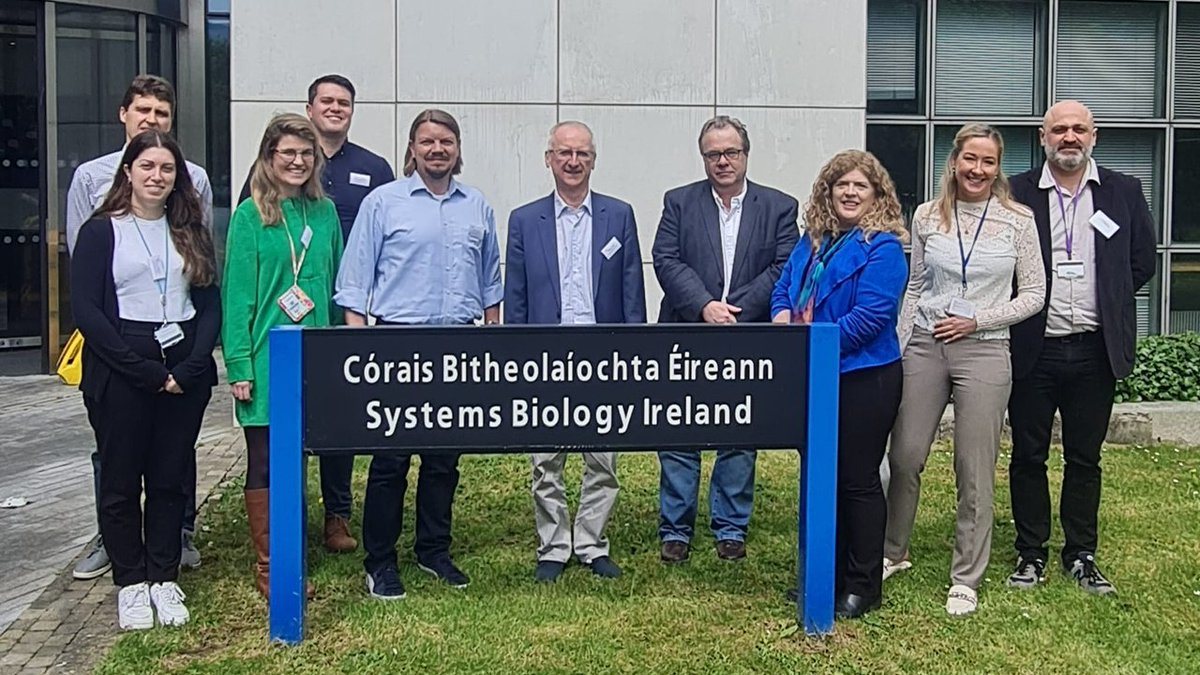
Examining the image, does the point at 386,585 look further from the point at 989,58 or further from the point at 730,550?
the point at 989,58

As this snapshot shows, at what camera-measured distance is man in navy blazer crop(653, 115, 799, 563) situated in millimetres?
5641

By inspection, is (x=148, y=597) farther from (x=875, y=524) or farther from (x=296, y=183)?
(x=875, y=524)

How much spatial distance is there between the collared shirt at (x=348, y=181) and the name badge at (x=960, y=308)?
2.57 m

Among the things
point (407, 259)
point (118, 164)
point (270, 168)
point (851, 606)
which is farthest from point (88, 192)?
point (851, 606)

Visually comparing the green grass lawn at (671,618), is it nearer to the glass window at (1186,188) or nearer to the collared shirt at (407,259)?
the collared shirt at (407,259)

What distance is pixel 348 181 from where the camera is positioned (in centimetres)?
588

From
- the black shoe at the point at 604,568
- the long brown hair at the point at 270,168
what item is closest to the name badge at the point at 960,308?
the black shoe at the point at 604,568

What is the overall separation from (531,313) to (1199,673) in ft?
9.74

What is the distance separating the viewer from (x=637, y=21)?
29.8 feet

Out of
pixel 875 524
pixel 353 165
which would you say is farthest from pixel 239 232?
pixel 875 524

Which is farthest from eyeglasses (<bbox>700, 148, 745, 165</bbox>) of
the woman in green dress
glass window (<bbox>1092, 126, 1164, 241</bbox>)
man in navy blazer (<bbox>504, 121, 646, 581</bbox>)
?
glass window (<bbox>1092, 126, 1164, 241</bbox>)

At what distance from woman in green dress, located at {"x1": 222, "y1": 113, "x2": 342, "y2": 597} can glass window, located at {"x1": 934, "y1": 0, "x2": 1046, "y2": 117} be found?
247 inches

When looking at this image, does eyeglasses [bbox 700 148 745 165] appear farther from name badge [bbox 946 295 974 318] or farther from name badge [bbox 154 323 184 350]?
name badge [bbox 154 323 184 350]

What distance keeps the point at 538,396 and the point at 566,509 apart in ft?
3.75
